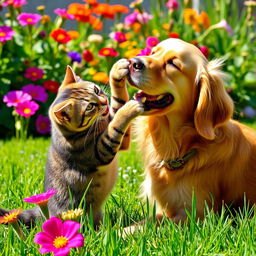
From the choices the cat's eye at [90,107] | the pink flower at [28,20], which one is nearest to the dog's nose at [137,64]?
the cat's eye at [90,107]

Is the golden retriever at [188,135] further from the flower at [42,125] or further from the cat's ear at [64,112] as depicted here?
the flower at [42,125]

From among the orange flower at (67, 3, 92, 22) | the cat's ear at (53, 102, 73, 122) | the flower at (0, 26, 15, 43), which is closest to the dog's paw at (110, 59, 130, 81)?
the cat's ear at (53, 102, 73, 122)

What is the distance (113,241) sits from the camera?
255 cm

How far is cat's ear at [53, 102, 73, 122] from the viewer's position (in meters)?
2.94

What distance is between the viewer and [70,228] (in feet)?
7.55

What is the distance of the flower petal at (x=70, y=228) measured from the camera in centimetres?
228

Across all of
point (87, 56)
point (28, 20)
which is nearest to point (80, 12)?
point (87, 56)

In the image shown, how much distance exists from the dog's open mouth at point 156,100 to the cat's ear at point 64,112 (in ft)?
1.54

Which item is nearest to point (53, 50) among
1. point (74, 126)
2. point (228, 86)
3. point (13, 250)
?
point (228, 86)

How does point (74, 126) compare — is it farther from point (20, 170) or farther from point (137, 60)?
point (20, 170)

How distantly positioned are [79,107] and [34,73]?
10.0ft

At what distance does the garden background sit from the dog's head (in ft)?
1.55

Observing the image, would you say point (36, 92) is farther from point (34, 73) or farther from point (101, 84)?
point (101, 84)

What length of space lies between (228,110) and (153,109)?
0.46 m
